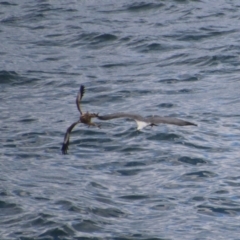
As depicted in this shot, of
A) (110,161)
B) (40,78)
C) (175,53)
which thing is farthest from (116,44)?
(110,161)

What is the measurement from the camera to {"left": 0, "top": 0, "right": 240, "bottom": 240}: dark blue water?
347 inches

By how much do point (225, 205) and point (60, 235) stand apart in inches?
69.4

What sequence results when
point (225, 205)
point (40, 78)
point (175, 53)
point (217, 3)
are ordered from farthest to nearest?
point (217, 3) < point (175, 53) < point (40, 78) < point (225, 205)

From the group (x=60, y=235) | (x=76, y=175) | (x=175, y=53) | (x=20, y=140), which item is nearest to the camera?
(x=60, y=235)

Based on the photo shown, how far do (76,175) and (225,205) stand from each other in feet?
5.86

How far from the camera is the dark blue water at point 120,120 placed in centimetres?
882

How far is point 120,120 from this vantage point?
11836mm

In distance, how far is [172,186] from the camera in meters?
9.55

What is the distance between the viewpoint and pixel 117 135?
1123 cm

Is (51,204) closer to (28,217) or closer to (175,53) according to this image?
(28,217)

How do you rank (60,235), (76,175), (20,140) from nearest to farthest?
(60,235), (76,175), (20,140)

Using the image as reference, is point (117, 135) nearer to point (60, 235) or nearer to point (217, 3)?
point (60, 235)

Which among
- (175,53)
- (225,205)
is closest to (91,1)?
(175,53)

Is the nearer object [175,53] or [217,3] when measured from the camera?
[175,53]
